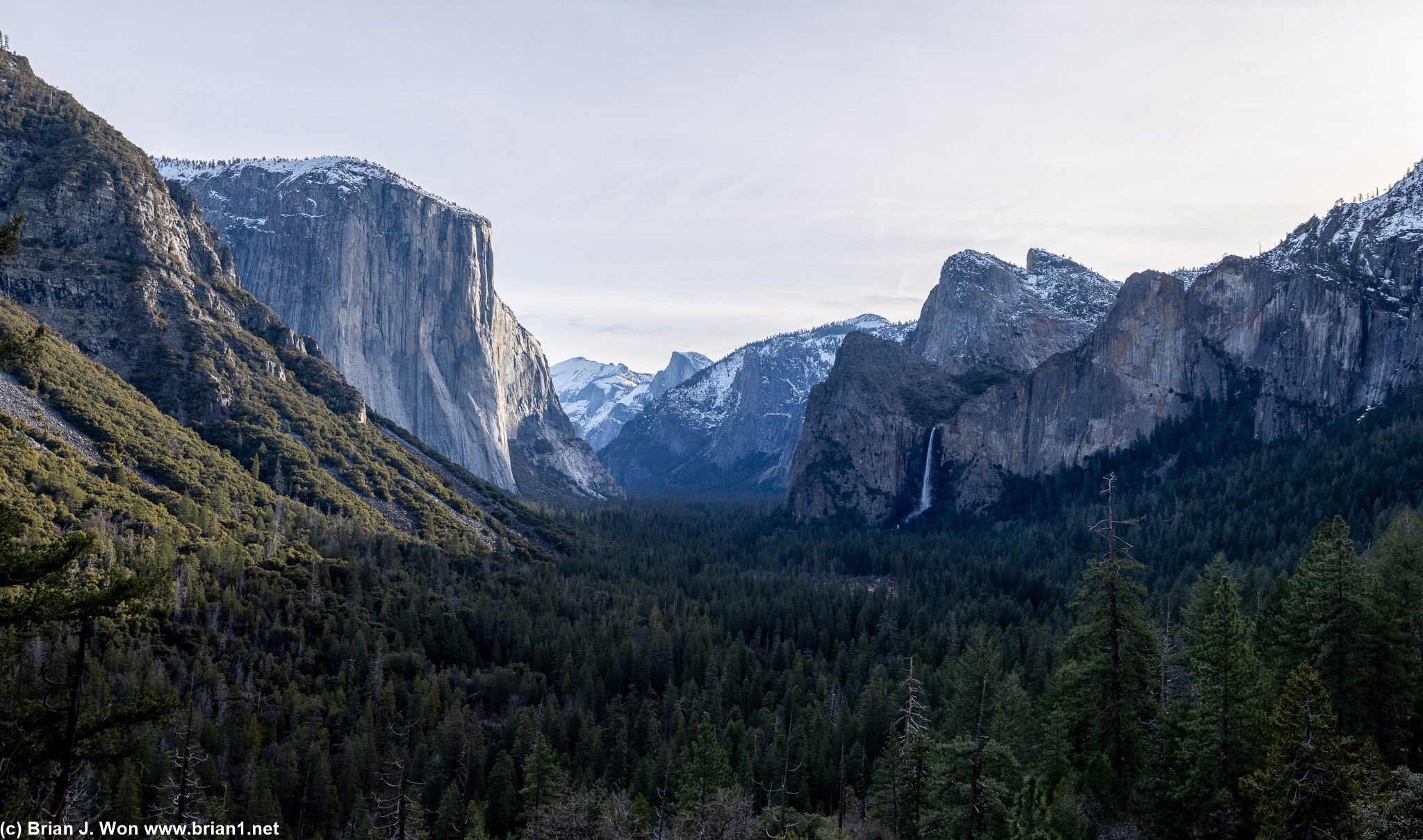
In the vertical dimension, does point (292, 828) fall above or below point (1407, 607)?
below

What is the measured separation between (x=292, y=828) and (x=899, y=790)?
152ft

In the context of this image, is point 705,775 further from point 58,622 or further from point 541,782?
point 58,622

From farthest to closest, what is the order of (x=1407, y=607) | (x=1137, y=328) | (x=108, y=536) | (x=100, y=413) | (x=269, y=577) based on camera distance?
(x=1137, y=328), (x=100, y=413), (x=269, y=577), (x=108, y=536), (x=1407, y=607)

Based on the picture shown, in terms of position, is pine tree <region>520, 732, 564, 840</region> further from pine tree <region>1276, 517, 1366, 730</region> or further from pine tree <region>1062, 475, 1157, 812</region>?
pine tree <region>1276, 517, 1366, 730</region>

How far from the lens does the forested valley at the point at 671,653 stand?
3105 centimetres

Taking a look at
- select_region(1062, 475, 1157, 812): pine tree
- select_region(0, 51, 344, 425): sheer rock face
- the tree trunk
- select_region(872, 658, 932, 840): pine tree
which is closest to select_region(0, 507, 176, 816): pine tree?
A: the tree trunk

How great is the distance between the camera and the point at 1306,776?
26.7m

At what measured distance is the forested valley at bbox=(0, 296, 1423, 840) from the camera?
1222 inches

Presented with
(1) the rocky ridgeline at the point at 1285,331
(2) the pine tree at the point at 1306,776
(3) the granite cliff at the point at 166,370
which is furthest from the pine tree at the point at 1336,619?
(1) the rocky ridgeline at the point at 1285,331

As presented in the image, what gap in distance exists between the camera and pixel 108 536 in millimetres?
87688

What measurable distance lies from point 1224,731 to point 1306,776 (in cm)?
659

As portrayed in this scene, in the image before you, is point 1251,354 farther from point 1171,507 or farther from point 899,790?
point 899,790

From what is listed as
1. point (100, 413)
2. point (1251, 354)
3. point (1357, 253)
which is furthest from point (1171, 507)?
point (100, 413)

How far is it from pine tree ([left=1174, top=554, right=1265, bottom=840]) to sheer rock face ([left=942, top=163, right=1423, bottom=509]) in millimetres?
149073
